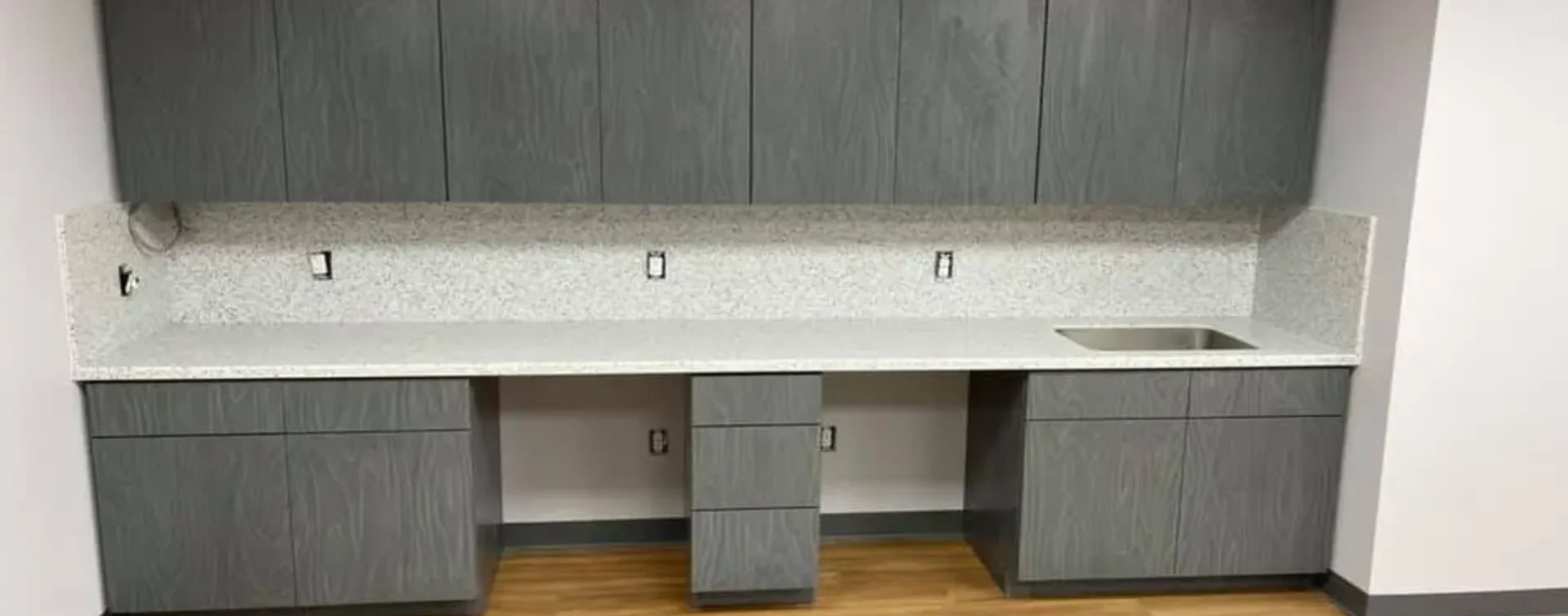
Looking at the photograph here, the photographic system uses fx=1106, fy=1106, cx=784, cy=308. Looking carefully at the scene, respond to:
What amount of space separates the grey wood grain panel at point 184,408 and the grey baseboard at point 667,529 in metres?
1.00

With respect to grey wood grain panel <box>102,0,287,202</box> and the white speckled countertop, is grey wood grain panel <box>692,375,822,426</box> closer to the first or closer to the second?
the white speckled countertop

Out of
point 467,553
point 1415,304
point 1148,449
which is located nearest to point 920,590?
point 1148,449

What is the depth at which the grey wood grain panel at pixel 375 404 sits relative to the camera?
2.84 m

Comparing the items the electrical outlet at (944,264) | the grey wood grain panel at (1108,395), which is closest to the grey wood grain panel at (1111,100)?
the electrical outlet at (944,264)

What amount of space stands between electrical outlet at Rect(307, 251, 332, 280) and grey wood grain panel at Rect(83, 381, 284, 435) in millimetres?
595

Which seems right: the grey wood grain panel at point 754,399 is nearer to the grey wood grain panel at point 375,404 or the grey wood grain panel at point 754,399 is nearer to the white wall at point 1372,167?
the grey wood grain panel at point 375,404

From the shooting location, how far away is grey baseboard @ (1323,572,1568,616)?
314 centimetres

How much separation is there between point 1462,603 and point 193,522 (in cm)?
352

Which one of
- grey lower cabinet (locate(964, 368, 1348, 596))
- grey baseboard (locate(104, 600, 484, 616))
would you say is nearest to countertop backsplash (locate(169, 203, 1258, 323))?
grey lower cabinet (locate(964, 368, 1348, 596))

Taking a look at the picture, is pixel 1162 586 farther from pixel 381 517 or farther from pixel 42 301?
pixel 42 301

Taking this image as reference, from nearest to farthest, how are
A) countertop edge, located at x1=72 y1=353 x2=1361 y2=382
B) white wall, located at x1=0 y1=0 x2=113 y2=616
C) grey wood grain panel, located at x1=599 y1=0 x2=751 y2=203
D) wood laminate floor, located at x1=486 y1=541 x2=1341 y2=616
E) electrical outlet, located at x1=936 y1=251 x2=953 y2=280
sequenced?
1. white wall, located at x1=0 y1=0 x2=113 y2=616
2. countertop edge, located at x1=72 y1=353 x2=1361 y2=382
3. grey wood grain panel, located at x1=599 y1=0 x2=751 y2=203
4. wood laminate floor, located at x1=486 y1=541 x2=1341 y2=616
5. electrical outlet, located at x1=936 y1=251 x2=953 y2=280

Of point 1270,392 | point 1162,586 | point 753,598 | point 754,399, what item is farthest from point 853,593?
point 1270,392

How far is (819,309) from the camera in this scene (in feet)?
11.6

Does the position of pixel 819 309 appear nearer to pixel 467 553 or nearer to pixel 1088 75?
pixel 1088 75
